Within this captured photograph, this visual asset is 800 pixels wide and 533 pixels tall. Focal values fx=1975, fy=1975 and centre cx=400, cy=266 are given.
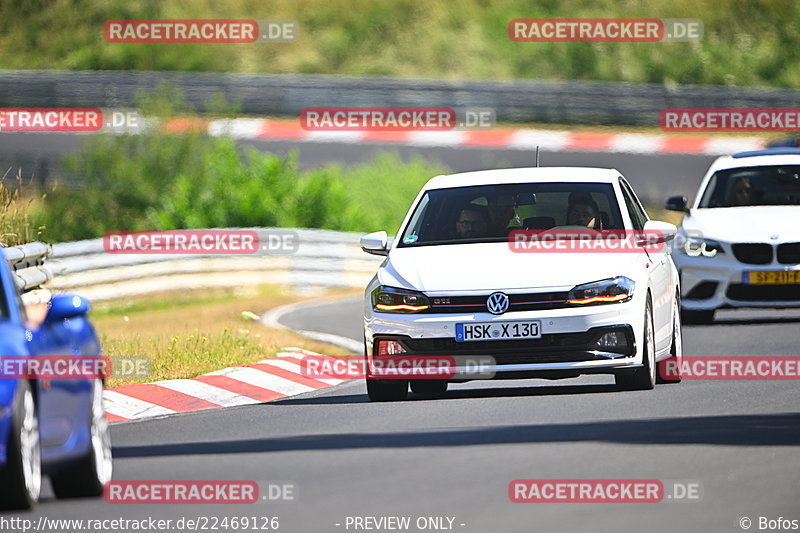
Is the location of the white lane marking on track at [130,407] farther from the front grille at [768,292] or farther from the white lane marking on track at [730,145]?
the white lane marking on track at [730,145]

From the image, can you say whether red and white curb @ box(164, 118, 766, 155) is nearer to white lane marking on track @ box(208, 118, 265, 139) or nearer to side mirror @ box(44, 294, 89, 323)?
white lane marking on track @ box(208, 118, 265, 139)

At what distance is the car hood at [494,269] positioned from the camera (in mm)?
12523

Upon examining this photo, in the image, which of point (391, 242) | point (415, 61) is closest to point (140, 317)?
point (391, 242)

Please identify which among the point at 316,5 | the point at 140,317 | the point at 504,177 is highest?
the point at 316,5

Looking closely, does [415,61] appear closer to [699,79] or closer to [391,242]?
[699,79]

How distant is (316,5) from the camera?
4675 cm

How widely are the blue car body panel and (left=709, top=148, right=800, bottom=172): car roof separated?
37.2 ft

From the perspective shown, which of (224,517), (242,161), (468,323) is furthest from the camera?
(242,161)

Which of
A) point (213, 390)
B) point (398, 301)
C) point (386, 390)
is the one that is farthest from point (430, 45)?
point (398, 301)

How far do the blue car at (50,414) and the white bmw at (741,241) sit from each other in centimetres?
973

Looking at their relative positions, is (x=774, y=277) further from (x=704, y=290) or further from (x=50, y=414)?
(x=50, y=414)

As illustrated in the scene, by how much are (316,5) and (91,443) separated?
38.3 meters

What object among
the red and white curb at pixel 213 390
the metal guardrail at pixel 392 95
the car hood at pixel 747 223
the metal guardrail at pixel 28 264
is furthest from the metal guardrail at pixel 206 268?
the metal guardrail at pixel 392 95

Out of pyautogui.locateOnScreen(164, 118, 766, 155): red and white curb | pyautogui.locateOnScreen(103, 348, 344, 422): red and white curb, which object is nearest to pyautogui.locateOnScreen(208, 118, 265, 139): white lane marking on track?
pyautogui.locateOnScreen(164, 118, 766, 155): red and white curb
